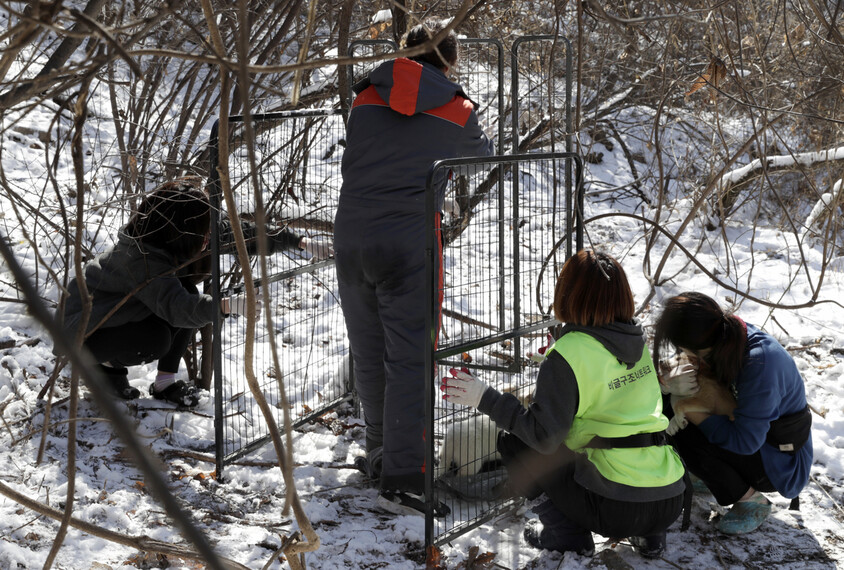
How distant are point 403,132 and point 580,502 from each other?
142cm

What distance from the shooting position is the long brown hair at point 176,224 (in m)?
3.36

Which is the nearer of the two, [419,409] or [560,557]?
[560,557]

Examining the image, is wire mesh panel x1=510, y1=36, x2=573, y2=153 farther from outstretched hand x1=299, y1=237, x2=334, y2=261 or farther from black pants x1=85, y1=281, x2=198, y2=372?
black pants x1=85, y1=281, x2=198, y2=372

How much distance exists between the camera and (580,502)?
2652mm

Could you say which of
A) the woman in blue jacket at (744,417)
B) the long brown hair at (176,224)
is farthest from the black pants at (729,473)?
the long brown hair at (176,224)

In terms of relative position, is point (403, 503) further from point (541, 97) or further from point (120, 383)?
point (541, 97)

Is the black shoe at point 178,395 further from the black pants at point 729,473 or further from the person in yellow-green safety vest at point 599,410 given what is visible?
the black pants at point 729,473

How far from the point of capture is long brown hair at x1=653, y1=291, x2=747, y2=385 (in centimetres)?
283

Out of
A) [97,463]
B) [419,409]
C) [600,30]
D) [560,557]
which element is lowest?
[560,557]

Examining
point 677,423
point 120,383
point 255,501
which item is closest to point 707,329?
point 677,423

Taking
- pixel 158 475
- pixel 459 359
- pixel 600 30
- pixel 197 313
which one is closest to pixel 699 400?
pixel 459 359

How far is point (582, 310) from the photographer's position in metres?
2.60

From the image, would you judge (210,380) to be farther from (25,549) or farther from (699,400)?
(699,400)

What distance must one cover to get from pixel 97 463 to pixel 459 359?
80.7 inches
